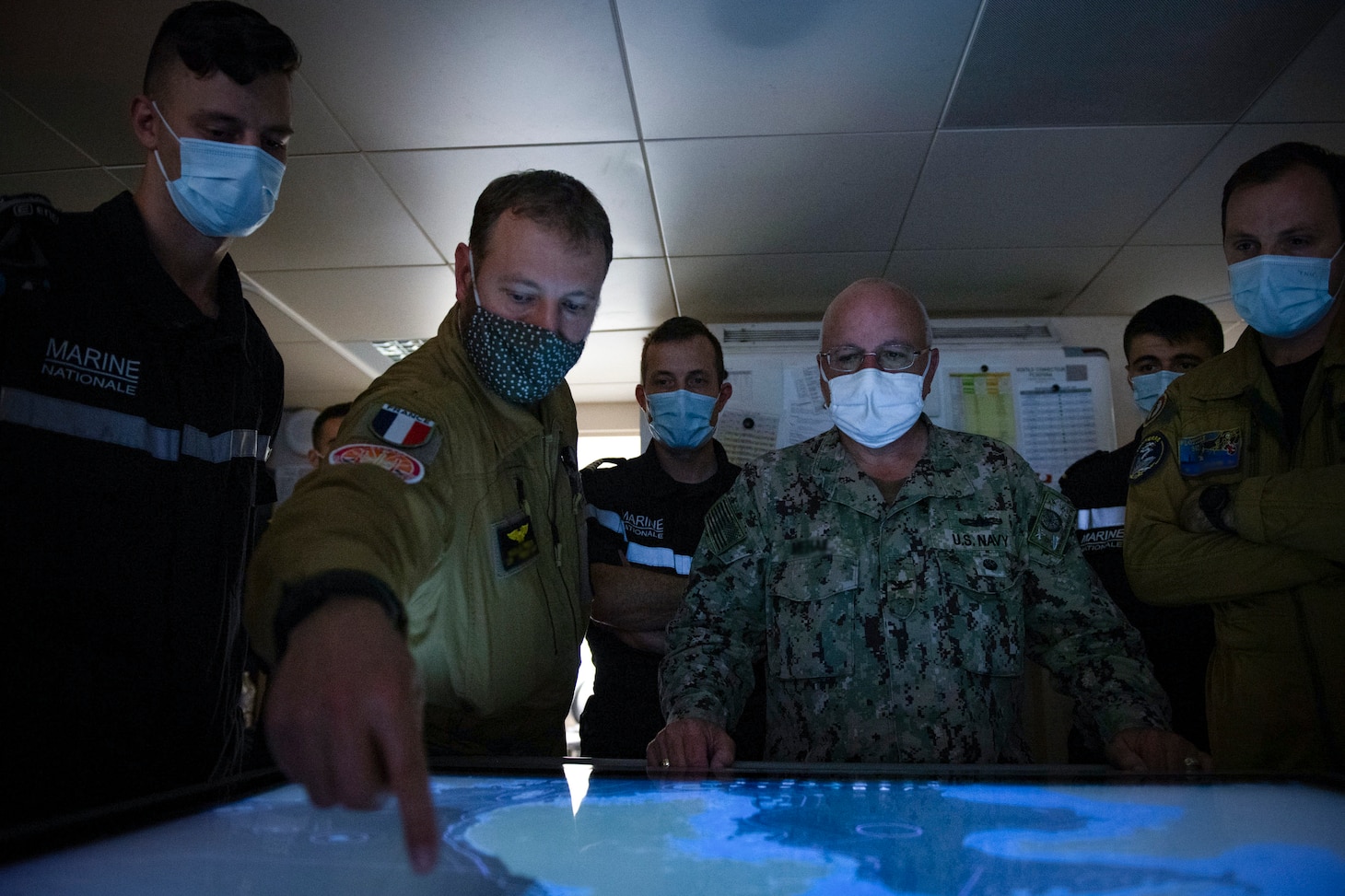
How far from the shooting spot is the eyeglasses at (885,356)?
1.58 m

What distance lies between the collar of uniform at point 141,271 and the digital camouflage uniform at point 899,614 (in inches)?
37.1

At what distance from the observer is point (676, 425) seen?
2225mm

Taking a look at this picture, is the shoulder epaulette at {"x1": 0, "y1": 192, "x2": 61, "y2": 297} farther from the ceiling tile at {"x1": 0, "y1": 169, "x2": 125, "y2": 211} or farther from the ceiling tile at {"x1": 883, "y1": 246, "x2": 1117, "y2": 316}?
the ceiling tile at {"x1": 883, "y1": 246, "x2": 1117, "y2": 316}

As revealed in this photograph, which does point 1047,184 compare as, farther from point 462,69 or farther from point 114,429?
point 114,429

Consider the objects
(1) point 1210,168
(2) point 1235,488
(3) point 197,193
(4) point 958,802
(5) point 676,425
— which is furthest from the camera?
(1) point 1210,168

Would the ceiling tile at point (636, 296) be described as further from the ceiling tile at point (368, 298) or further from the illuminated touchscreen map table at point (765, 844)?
the illuminated touchscreen map table at point (765, 844)

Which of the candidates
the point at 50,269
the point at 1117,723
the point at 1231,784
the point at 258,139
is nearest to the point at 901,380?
the point at 1117,723

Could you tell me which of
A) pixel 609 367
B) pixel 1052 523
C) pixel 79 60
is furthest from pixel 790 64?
pixel 609 367

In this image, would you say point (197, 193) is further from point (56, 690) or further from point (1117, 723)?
point (1117, 723)

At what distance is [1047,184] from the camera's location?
9.40 feet

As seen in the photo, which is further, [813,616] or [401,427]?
[813,616]

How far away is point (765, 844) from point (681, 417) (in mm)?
1680

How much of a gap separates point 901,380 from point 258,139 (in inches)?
49.4

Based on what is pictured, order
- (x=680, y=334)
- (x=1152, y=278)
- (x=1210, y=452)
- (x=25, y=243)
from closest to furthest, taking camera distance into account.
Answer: (x=25, y=243), (x=1210, y=452), (x=680, y=334), (x=1152, y=278)
